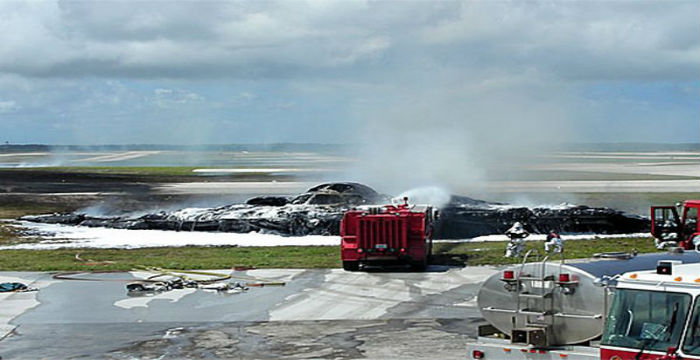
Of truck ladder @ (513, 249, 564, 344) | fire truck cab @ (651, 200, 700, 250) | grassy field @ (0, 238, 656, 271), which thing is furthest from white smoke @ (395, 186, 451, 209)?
truck ladder @ (513, 249, 564, 344)

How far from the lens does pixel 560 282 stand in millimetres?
12664

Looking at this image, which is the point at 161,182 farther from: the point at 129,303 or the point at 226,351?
the point at 226,351

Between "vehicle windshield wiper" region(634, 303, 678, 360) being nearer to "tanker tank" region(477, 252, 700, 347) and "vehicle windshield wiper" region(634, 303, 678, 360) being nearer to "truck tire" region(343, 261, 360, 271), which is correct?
"tanker tank" region(477, 252, 700, 347)

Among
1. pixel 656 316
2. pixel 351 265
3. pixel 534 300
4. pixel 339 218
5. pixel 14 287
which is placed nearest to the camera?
pixel 656 316

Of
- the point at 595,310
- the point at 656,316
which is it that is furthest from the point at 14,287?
the point at 656,316

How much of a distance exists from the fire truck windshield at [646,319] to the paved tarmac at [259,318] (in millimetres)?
7450

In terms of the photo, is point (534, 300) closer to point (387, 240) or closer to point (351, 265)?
point (387, 240)

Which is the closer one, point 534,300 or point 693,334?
point 693,334

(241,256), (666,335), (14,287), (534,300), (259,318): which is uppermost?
(534,300)

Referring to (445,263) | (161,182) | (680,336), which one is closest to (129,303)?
(445,263)

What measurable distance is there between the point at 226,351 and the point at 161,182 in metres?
86.3

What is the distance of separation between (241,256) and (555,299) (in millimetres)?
25307

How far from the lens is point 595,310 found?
1244cm

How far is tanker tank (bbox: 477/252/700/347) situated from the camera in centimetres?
1250
